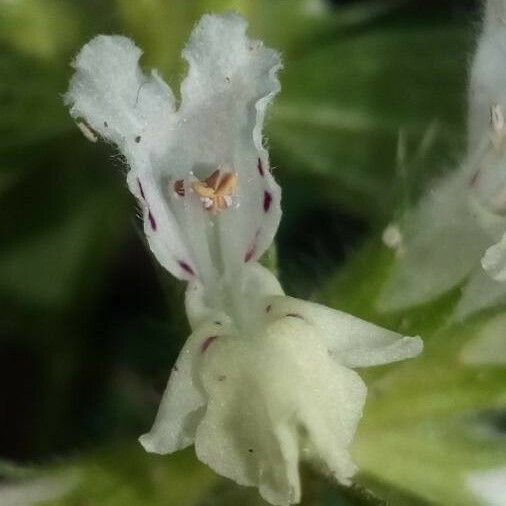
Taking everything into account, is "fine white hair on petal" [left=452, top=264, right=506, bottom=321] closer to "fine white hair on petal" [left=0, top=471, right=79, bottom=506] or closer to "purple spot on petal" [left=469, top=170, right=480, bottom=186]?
"purple spot on petal" [left=469, top=170, right=480, bottom=186]

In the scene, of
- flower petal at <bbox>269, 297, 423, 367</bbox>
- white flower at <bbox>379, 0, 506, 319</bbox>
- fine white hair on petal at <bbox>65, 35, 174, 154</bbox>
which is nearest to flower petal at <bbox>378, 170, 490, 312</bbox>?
white flower at <bbox>379, 0, 506, 319</bbox>

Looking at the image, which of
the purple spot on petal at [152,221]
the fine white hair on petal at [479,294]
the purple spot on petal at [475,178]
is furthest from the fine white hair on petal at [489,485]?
the purple spot on petal at [152,221]

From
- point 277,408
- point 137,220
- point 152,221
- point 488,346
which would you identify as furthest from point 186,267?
A: point 137,220

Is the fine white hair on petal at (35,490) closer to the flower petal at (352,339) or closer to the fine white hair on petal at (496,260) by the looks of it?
the flower petal at (352,339)

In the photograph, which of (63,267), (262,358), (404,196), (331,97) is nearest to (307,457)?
(262,358)

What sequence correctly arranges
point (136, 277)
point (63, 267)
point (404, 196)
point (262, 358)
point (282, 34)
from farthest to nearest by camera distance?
point (136, 277)
point (63, 267)
point (282, 34)
point (404, 196)
point (262, 358)

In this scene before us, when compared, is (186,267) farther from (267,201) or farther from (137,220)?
(137,220)

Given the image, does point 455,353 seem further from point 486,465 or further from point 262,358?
point 262,358

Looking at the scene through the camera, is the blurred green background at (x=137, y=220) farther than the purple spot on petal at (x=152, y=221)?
Yes

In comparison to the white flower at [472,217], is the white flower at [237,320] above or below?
below
